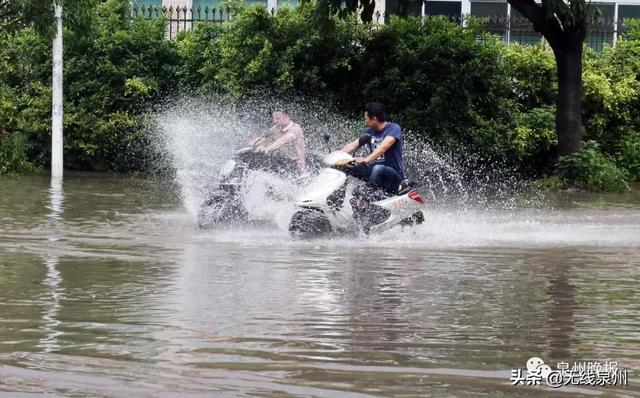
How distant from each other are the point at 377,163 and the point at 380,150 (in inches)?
11.3

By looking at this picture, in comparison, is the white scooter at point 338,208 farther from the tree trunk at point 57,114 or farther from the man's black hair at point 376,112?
the tree trunk at point 57,114

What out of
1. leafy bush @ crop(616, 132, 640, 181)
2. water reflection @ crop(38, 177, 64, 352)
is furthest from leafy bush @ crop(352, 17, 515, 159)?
water reflection @ crop(38, 177, 64, 352)

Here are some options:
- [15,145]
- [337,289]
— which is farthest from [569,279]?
[15,145]

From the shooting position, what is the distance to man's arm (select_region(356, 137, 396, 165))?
14539mm

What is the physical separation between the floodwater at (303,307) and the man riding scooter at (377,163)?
1.64ft

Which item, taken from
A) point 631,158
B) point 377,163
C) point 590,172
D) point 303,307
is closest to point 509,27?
point 631,158

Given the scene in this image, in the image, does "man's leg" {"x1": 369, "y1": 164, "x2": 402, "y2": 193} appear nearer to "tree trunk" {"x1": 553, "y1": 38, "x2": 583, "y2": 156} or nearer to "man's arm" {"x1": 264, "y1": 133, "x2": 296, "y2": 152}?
"man's arm" {"x1": 264, "y1": 133, "x2": 296, "y2": 152}

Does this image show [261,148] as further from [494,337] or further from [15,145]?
[15,145]

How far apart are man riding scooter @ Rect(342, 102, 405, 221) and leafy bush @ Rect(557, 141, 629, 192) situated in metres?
8.11

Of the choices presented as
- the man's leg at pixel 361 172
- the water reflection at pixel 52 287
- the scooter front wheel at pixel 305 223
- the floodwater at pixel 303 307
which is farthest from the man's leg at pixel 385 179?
the water reflection at pixel 52 287

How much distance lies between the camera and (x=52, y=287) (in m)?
10.2

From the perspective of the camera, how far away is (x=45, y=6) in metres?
19.9

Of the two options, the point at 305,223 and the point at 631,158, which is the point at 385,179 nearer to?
the point at 305,223

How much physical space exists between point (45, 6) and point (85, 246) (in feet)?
25.8
